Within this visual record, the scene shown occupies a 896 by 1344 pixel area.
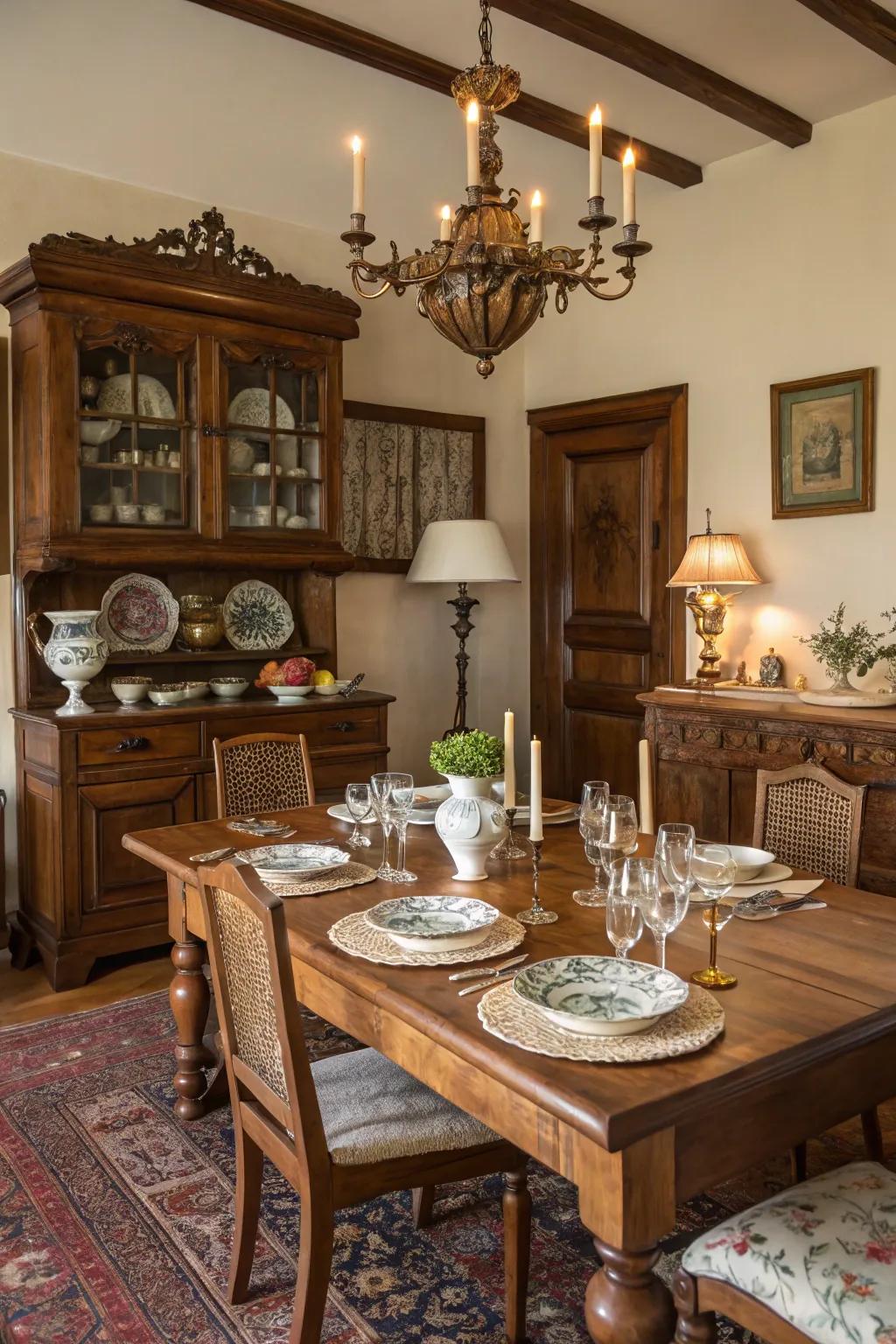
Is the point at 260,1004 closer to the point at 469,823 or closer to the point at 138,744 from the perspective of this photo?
the point at 469,823

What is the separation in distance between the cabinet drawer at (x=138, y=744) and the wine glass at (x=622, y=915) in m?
2.36

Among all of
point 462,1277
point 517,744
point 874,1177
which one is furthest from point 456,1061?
point 517,744

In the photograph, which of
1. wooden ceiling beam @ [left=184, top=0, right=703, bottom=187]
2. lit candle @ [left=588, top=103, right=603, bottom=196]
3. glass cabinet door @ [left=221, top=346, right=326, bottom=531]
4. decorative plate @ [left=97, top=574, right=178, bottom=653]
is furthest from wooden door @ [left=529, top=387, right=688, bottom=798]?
lit candle @ [left=588, top=103, right=603, bottom=196]

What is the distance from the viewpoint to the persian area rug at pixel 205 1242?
185 cm

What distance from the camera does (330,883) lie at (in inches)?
82.2

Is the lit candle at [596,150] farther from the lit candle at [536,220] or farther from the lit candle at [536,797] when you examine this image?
the lit candle at [536,797]

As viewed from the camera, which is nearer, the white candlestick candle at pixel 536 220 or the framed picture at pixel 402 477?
the white candlestick candle at pixel 536 220

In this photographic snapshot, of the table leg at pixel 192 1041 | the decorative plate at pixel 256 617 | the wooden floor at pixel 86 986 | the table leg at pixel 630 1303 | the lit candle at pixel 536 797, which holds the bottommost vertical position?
the wooden floor at pixel 86 986

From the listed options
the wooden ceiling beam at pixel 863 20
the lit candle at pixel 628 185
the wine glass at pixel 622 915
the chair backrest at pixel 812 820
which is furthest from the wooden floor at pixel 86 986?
the wooden ceiling beam at pixel 863 20

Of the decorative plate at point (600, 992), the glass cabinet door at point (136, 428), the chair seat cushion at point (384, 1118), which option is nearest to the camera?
the decorative plate at point (600, 992)

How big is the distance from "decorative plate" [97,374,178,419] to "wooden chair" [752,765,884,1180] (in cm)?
245

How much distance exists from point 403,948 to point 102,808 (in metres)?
2.08

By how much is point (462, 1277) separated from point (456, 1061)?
77 centimetres

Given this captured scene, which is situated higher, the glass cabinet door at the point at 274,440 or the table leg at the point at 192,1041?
the glass cabinet door at the point at 274,440
